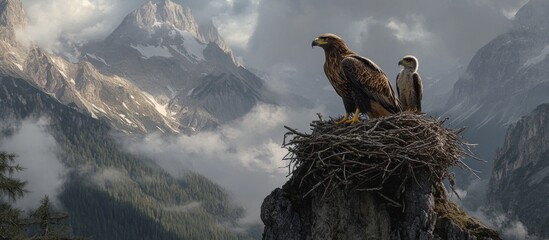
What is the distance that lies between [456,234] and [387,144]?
289cm

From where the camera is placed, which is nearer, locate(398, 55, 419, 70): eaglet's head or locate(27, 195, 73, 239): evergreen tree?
locate(398, 55, 419, 70): eaglet's head

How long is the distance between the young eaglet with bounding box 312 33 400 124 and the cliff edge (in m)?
0.87

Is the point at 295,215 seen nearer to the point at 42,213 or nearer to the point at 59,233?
the point at 59,233

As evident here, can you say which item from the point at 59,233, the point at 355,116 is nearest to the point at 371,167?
the point at 355,116

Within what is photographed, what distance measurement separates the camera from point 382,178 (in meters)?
13.1

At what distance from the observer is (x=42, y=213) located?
29.3 meters

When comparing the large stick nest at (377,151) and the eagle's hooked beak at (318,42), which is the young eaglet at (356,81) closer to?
the eagle's hooked beak at (318,42)

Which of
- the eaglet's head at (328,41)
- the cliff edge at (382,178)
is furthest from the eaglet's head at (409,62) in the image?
the cliff edge at (382,178)

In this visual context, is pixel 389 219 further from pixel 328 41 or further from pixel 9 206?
pixel 9 206

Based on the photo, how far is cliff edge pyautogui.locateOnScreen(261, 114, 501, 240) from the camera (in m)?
12.4

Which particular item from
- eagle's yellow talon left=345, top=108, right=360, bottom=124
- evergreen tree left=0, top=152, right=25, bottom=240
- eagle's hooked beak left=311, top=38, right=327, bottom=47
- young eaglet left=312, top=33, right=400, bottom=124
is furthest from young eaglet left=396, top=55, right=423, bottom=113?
evergreen tree left=0, top=152, right=25, bottom=240

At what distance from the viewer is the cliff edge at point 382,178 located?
12.4m

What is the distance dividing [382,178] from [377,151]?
117 centimetres

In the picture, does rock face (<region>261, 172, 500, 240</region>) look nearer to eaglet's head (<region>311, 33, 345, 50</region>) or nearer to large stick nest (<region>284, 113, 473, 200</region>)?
large stick nest (<region>284, 113, 473, 200</region>)
